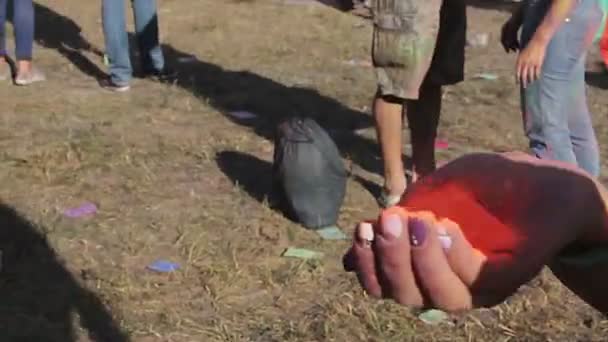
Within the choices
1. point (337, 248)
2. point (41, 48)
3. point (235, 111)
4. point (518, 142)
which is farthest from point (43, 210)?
point (41, 48)

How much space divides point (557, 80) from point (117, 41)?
148 inches

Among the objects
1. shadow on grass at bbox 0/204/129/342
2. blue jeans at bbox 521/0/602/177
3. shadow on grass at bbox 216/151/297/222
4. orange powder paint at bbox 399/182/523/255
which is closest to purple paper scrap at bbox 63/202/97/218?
shadow on grass at bbox 0/204/129/342

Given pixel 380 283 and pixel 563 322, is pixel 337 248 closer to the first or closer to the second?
pixel 563 322

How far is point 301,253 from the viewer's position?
4.35m

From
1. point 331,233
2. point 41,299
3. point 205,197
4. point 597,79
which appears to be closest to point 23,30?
point 205,197

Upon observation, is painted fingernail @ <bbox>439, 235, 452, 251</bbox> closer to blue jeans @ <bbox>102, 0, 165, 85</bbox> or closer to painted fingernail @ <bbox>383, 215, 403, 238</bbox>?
painted fingernail @ <bbox>383, 215, 403, 238</bbox>

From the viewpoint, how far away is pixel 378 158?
580 centimetres

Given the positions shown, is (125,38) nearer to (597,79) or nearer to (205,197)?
(205,197)

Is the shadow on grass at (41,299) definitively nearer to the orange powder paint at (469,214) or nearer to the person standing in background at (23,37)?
the orange powder paint at (469,214)

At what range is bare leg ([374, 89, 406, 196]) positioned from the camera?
4762 mm

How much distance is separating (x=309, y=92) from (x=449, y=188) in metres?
5.96

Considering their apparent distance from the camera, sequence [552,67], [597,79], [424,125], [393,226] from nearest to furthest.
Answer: [393,226] < [552,67] < [424,125] < [597,79]

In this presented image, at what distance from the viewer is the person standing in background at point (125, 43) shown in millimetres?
7242

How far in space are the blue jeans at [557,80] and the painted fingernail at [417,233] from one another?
2.86m
